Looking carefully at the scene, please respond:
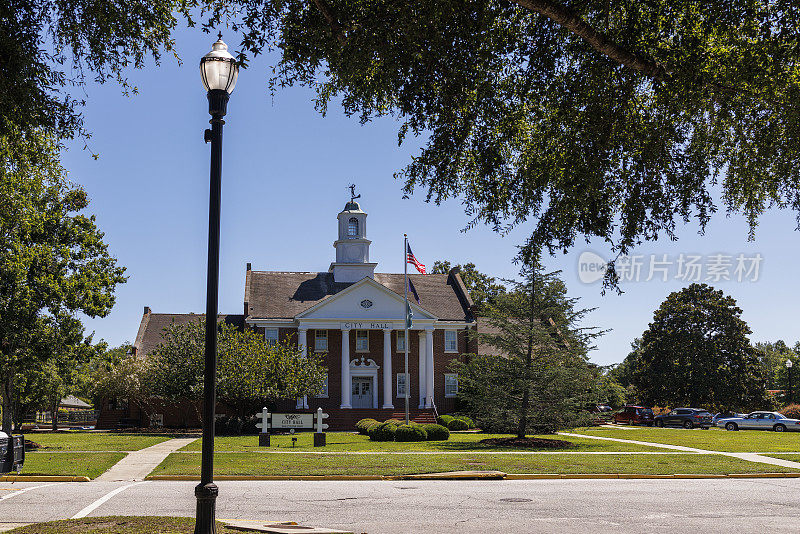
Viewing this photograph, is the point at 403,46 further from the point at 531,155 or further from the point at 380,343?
the point at 380,343

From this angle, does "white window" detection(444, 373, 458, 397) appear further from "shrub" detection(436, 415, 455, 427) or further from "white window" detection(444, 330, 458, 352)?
"shrub" detection(436, 415, 455, 427)

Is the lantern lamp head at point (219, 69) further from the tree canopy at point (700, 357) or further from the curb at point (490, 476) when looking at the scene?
the tree canopy at point (700, 357)

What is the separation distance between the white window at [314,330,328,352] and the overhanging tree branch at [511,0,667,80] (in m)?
44.0

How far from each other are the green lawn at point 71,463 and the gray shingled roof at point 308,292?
26394 millimetres

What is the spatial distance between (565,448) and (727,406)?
45276 millimetres

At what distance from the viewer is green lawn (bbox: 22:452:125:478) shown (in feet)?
61.1

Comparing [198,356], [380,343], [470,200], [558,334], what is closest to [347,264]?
[380,343]

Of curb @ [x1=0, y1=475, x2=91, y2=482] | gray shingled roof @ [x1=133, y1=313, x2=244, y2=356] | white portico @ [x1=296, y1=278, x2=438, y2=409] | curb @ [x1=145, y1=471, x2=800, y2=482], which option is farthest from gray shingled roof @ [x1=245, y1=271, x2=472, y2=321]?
curb @ [x1=145, y1=471, x2=800, y2=482]

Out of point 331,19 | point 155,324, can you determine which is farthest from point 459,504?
point 155,324

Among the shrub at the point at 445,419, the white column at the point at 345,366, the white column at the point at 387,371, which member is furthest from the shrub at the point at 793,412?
the white column at the point at 345,366

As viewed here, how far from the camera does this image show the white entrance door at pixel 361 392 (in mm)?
51344

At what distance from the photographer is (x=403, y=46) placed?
8.51 m

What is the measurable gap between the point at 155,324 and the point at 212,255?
4982cm

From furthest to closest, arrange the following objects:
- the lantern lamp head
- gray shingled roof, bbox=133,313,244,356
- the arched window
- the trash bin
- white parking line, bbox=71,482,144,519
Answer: the arched window → gray shingled roof, bbox=133,313,244,356 → the trash bin → white parking line, bbox=71,482,144,519 → the lantern lamp head
